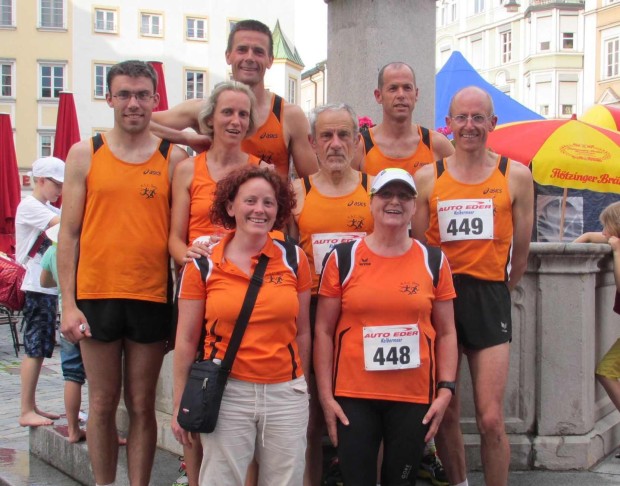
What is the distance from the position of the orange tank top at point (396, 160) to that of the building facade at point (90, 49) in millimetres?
37169

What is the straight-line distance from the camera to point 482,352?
155 inches

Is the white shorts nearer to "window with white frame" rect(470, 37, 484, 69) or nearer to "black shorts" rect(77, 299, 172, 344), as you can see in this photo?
"black shorts" rect(77, 299, 172, 344)

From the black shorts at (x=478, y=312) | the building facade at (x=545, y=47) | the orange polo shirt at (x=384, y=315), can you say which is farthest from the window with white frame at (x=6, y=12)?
the orange polo shirt at (x=384, y=315)

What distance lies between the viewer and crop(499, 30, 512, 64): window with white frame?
2145 inches

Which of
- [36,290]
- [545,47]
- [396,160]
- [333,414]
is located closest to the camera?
[333,414]

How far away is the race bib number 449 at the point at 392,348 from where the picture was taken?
3.45m

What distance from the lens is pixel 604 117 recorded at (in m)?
13.4

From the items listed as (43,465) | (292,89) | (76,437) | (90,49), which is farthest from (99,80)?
(76,437)

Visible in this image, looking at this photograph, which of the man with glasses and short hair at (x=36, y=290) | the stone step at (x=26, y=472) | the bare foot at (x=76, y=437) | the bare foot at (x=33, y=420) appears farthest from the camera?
the man with glasses and short hair at (x=36, y=290)

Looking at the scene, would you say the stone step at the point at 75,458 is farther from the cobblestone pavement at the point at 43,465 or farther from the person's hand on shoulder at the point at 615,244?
the person's hand on shoulder at the point at 615,244

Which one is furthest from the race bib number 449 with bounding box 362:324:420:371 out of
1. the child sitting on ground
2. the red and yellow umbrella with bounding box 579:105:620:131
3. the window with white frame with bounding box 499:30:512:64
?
the window with white frame with bounding box 499:30:512:64

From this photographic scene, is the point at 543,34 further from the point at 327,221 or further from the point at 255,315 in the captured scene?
the point at 255,315

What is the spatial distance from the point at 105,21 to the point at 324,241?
41.8 meters

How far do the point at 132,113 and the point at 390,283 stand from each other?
1450 millimetres
